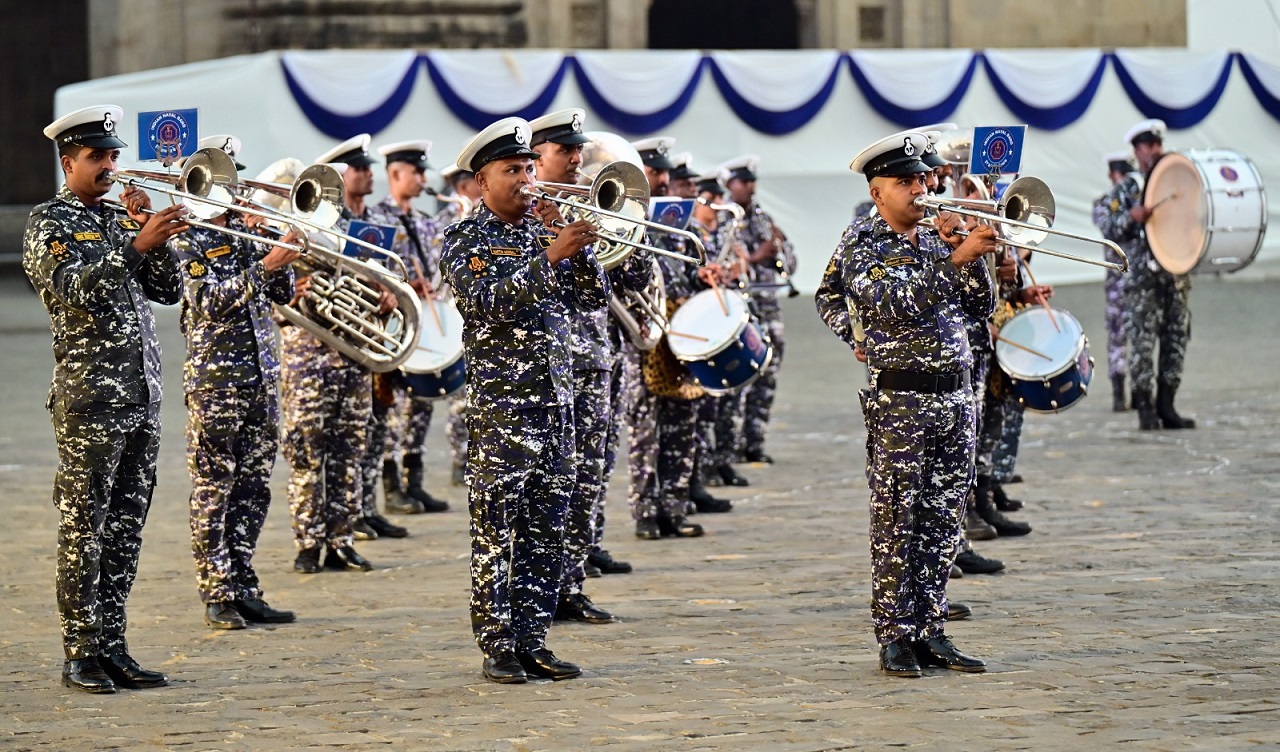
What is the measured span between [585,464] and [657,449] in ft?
7.16

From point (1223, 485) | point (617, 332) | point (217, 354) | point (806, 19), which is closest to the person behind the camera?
point (217, 354)

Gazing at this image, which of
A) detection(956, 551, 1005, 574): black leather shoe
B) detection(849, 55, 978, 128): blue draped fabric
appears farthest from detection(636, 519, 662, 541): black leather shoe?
detection(849, 55, 978, 128): blue draped fabric

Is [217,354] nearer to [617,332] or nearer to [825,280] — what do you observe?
[617,332]

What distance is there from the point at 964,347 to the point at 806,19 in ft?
65.5

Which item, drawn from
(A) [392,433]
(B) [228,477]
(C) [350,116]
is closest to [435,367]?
(A) [392,433]

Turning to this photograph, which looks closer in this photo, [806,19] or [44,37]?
[806,19]

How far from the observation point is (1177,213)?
1347 centimetres

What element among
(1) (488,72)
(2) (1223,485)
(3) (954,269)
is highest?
(1) (488,72)

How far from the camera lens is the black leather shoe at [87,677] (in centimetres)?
718

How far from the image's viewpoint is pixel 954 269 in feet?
23.0

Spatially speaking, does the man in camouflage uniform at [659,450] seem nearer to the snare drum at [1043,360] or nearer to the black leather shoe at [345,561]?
the black leather shoe at [345,561]

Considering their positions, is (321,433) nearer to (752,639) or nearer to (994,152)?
(752,639)

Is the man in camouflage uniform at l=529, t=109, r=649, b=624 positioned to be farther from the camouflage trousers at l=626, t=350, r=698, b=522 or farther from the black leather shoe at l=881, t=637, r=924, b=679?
the camouflage trousers at l=626, t=350, r=698, b=522

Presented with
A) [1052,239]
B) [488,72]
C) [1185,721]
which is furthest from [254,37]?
[1185,721]
